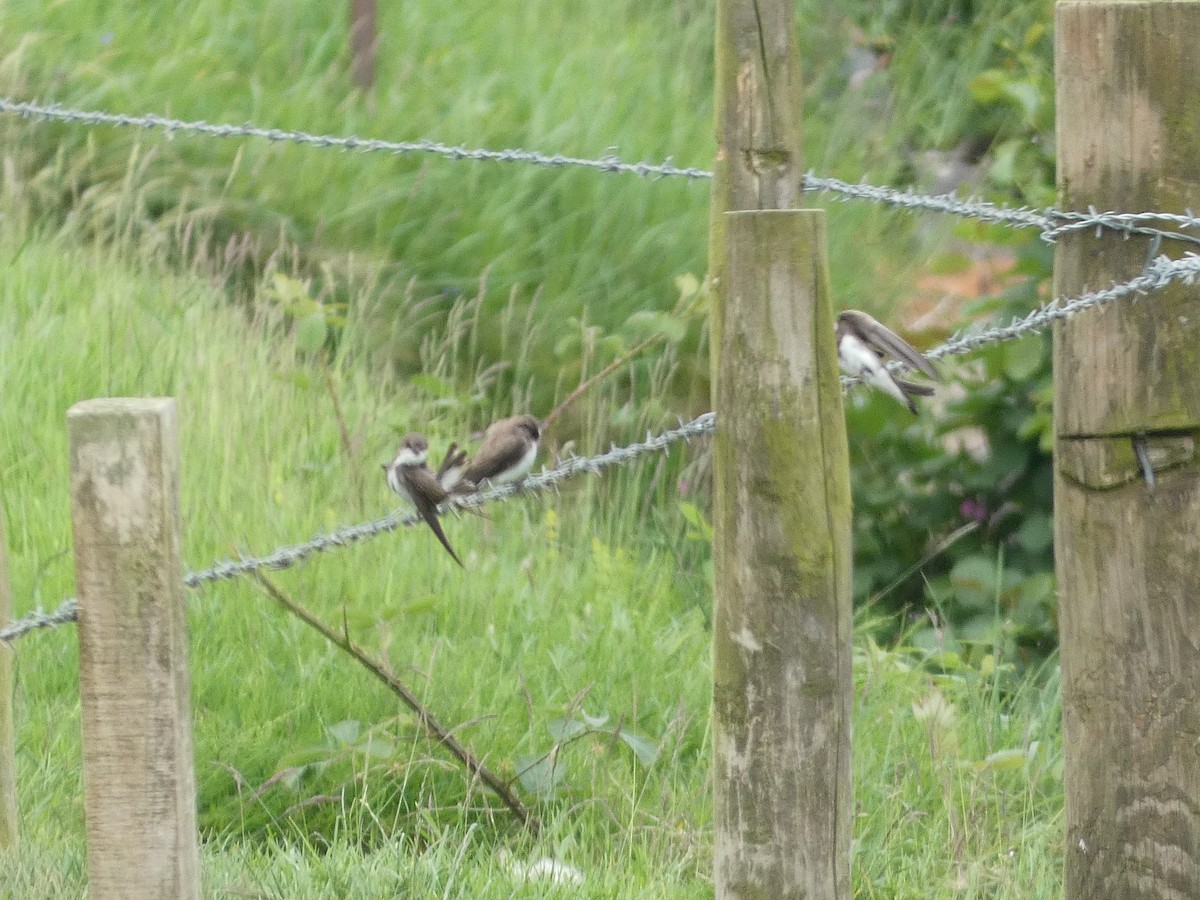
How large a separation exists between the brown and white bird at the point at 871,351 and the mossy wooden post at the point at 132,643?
169 centimetres

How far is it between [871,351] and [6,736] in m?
1.97

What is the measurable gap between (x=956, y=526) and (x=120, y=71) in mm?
3964

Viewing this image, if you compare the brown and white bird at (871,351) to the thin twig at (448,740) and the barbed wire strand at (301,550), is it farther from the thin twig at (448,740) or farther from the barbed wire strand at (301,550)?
the thin twig at (448,740)

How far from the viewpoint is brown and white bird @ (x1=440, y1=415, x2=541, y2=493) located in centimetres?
431

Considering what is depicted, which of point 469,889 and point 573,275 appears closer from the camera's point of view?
point 469,889

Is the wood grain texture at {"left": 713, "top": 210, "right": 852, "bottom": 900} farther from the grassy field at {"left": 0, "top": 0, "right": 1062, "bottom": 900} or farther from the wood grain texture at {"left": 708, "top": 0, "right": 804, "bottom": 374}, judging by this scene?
the grassy field at {"left": 0, "top": 0, "right": 1062, "bottom": 900}

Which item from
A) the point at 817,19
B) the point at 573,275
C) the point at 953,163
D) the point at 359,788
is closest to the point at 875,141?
the point at 953,163

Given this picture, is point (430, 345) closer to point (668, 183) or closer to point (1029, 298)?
point (668, 183)

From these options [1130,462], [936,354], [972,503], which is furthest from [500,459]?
[972,503]

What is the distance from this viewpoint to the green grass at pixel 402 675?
3523 mm

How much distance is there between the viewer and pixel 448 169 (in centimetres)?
728

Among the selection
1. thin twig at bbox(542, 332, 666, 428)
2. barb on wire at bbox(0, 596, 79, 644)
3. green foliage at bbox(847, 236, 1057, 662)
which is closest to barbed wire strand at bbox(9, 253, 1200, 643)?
barb on wire at bbox(0, 596, 79, 644)

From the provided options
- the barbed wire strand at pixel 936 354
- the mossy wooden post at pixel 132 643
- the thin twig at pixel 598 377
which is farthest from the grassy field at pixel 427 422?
the mossy wooden post at pixel 132 643

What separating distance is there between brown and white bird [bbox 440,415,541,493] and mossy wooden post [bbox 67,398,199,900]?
2.03 meters
